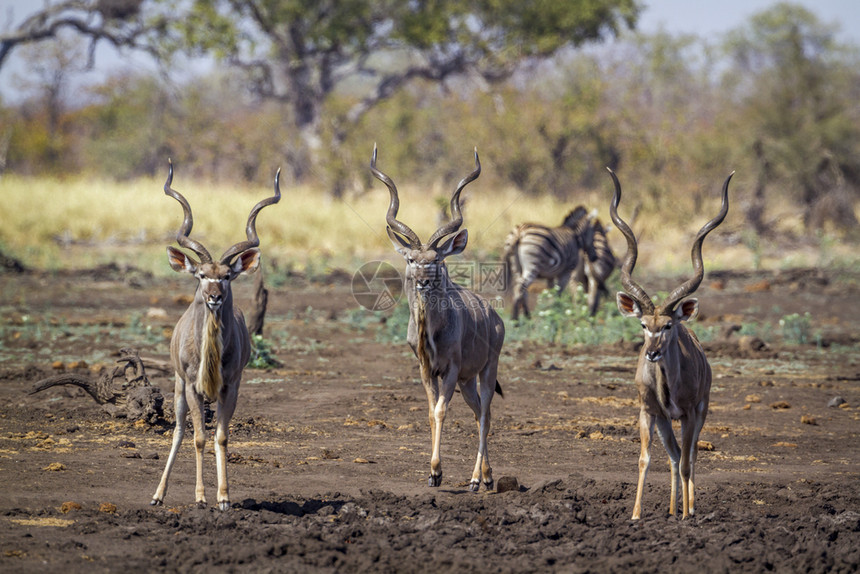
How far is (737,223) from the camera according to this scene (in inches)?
1045

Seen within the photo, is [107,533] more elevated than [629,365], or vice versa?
[629,365]

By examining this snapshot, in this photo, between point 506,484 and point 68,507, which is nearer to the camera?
point 68,507

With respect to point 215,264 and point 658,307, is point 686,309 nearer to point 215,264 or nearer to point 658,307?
point 658,307

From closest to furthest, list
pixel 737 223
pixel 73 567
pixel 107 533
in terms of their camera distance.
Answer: pixel 73 567 → pixel 107 533 → pixel 737 223

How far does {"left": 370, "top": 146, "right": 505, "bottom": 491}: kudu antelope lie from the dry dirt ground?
432 millimetres

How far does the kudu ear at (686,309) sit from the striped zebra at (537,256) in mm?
8701

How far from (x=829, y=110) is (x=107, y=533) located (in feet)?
86.0

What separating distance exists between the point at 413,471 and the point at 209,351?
6.68 ft

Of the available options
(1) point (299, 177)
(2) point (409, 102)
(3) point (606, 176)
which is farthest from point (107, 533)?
(2) point (409, 102)

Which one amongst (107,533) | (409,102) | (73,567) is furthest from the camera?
(409,102)

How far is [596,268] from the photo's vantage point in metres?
16.3

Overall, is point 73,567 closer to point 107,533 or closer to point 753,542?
point 107,533

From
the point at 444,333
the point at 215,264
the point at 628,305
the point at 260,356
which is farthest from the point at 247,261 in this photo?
the point at 260,356

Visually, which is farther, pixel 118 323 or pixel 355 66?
pixel 355 66
